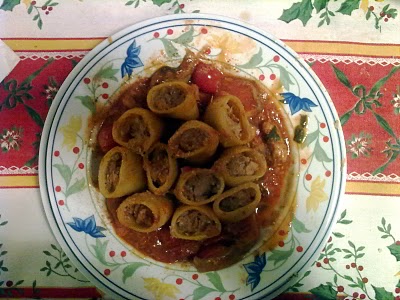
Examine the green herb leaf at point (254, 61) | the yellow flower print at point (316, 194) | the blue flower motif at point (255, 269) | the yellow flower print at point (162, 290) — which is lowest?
the yellow flower print at point (162, 290)

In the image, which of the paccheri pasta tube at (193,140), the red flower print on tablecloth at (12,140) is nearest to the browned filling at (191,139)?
the paccheri pasta tube at (193,140)

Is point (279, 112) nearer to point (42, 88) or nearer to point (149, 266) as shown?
point (149, 266)

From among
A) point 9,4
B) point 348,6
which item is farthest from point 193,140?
point 9,4

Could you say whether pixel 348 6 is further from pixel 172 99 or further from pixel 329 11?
pixel 172 99

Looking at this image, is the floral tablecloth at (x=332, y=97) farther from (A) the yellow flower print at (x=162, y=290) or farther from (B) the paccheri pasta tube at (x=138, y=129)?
(B) the paccheri pasta tube at (x=138, y=129)

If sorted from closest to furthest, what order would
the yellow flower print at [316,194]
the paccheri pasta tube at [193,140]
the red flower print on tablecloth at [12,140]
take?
the paccheri pasta tube at [193,140] < the yellow flower print at [316,194] < the red flower print on tablecloth at [12,140]

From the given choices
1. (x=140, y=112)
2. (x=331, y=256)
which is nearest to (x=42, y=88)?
(x=140, y=112)

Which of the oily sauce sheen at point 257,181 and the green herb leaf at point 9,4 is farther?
the green herb leaf at point 9,4
